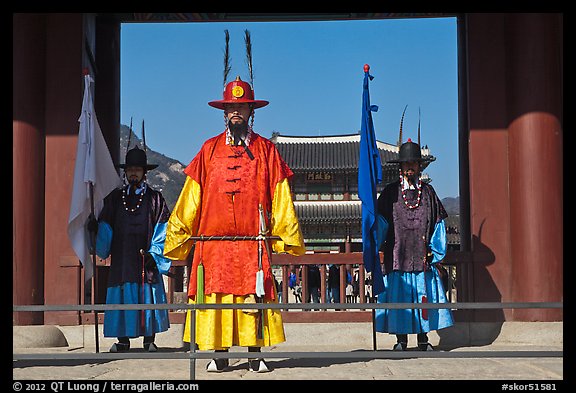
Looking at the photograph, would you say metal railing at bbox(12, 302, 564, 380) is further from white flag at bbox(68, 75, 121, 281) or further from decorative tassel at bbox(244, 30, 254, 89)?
decorative tassel at bbox(244, 30, 254, 89)

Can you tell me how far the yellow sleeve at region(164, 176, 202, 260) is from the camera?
697 cm

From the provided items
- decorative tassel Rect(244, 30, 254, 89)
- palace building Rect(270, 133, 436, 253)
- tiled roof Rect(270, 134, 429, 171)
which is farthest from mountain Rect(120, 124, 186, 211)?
decorative tassel Rect(244, 30, 254, 89)

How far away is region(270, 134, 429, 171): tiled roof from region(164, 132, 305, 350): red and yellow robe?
31419 mm

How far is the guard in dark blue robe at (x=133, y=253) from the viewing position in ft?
26.7

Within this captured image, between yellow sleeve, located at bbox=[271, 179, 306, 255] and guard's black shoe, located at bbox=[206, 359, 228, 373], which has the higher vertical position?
→ yellow sleeve, located at bbox=[271, 179, 306, 255]

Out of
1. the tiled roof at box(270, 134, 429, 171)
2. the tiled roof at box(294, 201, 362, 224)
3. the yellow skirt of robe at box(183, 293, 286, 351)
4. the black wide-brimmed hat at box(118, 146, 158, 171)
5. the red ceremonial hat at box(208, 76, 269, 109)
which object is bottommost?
the yellow skirt of robe at box(183, 293, 286, 351)

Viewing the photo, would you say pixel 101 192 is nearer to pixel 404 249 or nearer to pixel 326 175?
pixel 404 249

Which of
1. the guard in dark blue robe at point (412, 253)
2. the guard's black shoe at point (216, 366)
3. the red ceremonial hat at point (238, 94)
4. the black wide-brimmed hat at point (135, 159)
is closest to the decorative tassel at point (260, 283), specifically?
the guard's black shoe at point (216, 366)

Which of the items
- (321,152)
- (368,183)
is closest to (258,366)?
(368,183)

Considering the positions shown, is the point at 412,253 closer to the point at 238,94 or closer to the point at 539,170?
the point at 539,170

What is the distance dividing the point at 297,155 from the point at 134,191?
3159 centimetres

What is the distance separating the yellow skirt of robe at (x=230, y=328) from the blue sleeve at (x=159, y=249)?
3.73 feet

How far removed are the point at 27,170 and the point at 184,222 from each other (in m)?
2.80

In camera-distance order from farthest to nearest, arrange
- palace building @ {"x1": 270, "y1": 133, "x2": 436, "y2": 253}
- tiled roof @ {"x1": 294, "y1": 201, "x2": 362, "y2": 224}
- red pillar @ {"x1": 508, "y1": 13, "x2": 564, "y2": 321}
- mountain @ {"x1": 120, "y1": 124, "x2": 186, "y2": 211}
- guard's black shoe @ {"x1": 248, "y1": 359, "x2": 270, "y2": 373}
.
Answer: mountain @ {"x1": 120, "y1": 124, "x2": 186, "y2": 211}, palace building @ {"x1": 270, "y1": 133, "x2": 436, "y2": 253}, tiled roof @ {"x1": 294, "y1": 201, "x2": 362, "y2": 224}, red pillar @ {"x1": 508, "y1": 13, "x2": 564, "y2": 321}, guard's black shoe @ {"x1": 248, "y1": 359, "x2": 270, "y2": 373}
